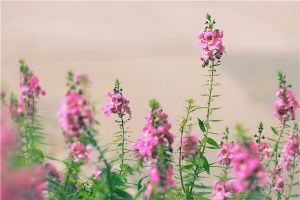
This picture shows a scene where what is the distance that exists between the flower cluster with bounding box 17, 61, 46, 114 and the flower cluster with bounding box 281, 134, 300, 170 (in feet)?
13.6

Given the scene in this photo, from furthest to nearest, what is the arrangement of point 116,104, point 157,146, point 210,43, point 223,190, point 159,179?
point 210,43 < point 116,104 < point 223,190 < point 157,146 < point 159,179

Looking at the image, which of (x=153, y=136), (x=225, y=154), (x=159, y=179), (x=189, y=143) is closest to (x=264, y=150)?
(x=225, y=154)

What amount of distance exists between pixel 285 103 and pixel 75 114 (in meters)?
4.20

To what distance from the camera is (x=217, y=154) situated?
9453 mm

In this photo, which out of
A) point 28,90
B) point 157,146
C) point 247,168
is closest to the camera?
point 247,168

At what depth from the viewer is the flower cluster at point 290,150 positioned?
929cm

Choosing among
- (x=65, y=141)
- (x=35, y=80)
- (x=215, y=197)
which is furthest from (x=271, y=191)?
(x=35, y=80)

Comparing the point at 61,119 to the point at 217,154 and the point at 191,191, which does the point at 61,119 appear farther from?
the point at 217,154

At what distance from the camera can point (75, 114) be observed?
16.5 feet

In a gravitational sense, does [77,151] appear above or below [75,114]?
below

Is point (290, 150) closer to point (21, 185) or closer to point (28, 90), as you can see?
point (28, 90)

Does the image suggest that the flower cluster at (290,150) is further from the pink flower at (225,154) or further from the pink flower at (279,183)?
the pink flower at (225,154)

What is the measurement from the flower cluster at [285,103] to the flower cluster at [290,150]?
99 cm

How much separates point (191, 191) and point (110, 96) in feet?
5.97
